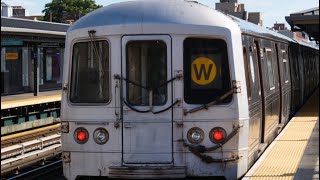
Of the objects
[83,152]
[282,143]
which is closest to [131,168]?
[83,152]

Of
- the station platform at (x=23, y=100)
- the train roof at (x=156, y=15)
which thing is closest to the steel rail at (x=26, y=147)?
the train roof at (x=156, y=15)

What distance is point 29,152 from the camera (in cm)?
1189

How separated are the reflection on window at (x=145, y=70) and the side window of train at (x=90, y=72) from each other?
0.95 ft

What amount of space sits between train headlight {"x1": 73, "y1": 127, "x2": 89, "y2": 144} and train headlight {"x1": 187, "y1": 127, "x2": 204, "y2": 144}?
1.18 meters

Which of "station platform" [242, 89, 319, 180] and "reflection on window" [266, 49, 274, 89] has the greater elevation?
"reflection on window" [266, 49, 274, 89]

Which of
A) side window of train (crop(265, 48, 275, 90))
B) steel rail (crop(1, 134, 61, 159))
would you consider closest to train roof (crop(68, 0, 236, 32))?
side window of train (crop(265, 48, 275, 90))

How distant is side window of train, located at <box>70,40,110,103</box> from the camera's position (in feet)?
21.6

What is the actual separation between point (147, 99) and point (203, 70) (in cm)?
73

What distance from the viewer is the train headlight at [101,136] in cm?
647

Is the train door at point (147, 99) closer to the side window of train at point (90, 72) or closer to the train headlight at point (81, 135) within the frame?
the side window of train at point (90, 72)

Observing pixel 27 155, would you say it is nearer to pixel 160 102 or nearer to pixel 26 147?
pixel 26 147

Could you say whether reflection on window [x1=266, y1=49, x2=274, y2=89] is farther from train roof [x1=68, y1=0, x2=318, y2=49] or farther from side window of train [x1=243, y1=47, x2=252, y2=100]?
train roof [x1=68, y1=0, x2=318, y2=49]

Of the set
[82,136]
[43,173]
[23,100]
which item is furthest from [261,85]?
[23,100]

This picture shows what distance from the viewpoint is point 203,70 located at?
21.4 ft
